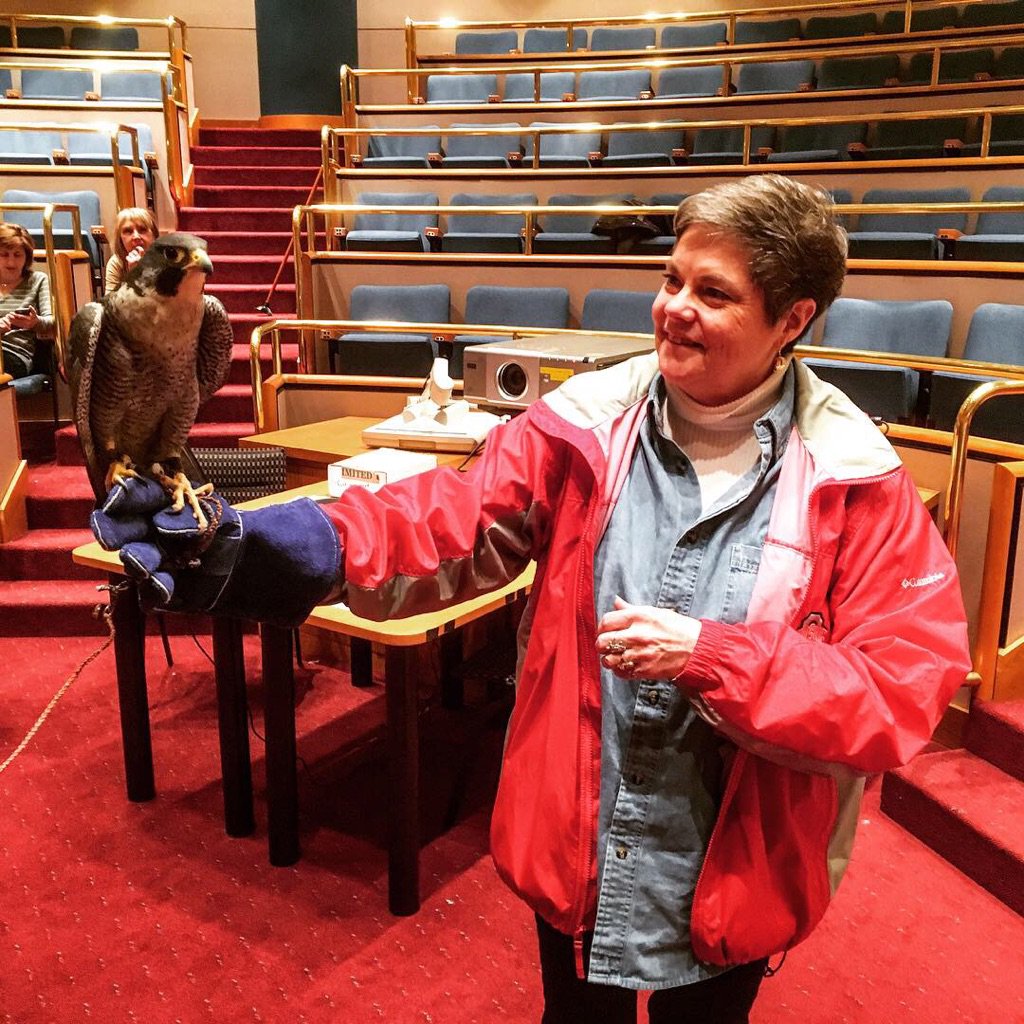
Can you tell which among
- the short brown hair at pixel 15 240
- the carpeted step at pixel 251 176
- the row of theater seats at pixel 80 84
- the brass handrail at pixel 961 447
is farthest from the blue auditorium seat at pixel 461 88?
the brass handrail at pixel 961 447

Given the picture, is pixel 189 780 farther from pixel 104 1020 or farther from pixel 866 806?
pixel 866 806

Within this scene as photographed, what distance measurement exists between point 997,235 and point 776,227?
146 inches

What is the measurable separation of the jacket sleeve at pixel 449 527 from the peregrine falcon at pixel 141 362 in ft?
1.39

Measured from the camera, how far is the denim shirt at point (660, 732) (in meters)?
0.91

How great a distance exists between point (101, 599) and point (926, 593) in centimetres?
306

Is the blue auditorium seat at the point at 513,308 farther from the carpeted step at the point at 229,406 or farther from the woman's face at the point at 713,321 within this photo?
the woman's face at the point at 713,321

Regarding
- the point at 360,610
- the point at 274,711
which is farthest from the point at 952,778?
the point at 360,610

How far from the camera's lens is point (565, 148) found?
6.53 metres

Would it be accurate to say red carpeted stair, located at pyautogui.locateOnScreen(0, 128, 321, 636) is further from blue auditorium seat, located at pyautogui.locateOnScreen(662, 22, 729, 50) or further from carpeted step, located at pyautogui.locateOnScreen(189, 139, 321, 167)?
blue auditorium seat, located at pyautogui.locateOnScreen(662, 22, 729, 50)

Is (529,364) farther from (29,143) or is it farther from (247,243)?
(29,143)

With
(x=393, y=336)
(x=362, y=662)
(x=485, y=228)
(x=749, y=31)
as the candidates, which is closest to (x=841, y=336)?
(x=393, y=336)

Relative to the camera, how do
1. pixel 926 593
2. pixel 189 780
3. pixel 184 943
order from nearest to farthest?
pixel 926 593
pixel 184 943
pixel 189 780

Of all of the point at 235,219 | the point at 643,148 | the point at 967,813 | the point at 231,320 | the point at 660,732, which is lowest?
the point at 967,813

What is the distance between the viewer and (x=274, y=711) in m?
2.05
